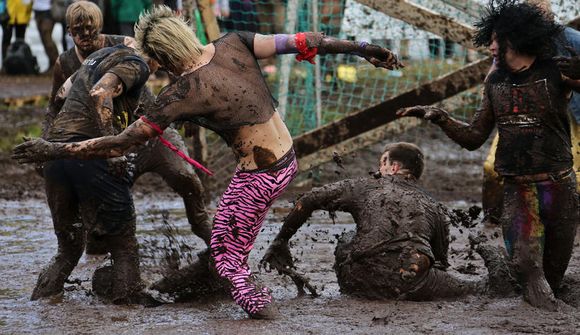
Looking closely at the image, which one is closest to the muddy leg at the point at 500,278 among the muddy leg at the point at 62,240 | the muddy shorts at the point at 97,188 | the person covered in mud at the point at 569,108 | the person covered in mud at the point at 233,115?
the person covered in mud at the point at 569,108

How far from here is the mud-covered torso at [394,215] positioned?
6.55 metres

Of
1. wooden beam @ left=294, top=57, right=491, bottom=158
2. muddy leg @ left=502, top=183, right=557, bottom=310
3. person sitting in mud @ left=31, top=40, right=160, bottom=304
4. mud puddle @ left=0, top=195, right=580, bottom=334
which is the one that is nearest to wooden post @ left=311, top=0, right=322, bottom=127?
wooden beam @ left=294, top=57, right=491, bottom=158

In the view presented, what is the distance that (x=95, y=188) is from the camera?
6758 millimetres

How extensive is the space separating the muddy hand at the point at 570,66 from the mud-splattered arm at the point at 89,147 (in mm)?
2185

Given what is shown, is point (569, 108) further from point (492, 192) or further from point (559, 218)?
point (559, 218)

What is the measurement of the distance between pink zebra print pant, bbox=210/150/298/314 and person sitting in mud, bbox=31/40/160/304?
0.76m

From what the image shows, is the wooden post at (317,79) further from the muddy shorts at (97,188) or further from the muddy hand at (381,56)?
the muddy hand at (381,56)

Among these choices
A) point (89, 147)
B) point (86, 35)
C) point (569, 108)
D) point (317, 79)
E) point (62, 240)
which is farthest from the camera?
point (317, 79)

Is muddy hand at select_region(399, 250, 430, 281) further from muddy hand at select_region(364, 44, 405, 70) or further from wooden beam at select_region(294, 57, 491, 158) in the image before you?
wooden beam at select_region(294, 57, 491, 158)

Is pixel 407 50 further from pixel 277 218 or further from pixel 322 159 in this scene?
pixel 277 218

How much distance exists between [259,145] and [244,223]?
1.43 feet

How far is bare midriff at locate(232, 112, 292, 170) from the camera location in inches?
241

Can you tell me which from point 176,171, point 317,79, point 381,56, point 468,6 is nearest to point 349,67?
point 317,79

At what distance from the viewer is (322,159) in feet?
36.7
